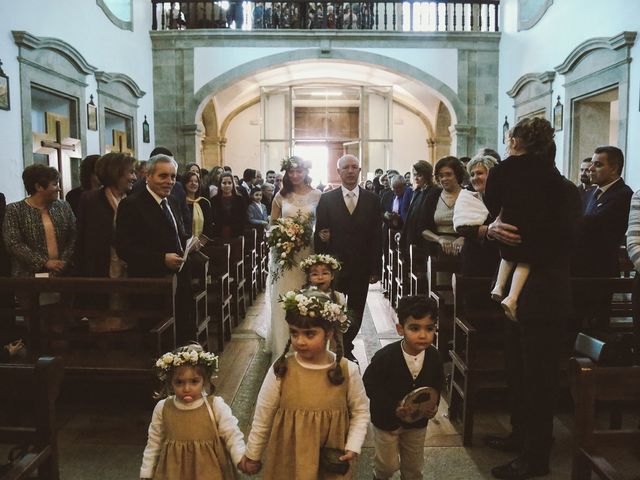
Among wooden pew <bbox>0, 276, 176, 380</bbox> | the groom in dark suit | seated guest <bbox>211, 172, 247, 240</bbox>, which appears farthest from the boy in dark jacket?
seated guest <bbox>211, 172, 247, 240</bbox>

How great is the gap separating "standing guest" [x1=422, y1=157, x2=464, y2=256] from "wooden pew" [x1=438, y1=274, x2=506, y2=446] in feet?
2.91

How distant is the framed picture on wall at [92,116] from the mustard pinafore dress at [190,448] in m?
8.52

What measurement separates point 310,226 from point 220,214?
8.65ft

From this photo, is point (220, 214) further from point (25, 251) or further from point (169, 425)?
point (169, 425)

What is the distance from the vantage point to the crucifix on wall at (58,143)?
8570mm

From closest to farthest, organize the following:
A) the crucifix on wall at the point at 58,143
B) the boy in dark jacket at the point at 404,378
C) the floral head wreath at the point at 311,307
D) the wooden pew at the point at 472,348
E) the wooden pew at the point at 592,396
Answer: the wooden pew at the point at 592,396 < the floral head wreath at the point at 311,307 < the boy in dark jacket at the point at 404,378 < the wooden pew at the point at 472,348 < the crucifix on wall at the point at 58,143

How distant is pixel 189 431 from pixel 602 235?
2.91 meters

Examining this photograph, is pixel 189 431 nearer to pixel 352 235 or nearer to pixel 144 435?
pixel 144 435

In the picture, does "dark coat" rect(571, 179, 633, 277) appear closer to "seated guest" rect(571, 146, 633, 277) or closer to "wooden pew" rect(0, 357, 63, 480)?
"seated guest" rect(571, 146, 633, 277)

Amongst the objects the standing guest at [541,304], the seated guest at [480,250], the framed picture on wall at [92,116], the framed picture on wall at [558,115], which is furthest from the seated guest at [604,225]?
the framed picture on wall at [92,116]

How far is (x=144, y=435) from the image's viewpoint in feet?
11.6

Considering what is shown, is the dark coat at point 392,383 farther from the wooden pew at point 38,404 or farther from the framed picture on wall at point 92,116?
the framed picture on wall at point 92,116

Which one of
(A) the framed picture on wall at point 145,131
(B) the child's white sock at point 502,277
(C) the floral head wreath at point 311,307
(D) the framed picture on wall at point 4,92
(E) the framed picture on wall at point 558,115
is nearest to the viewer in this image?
(C) the floral head wreath at point 311,307

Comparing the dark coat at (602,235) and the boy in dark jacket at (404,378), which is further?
the dark coat at (602,235)
